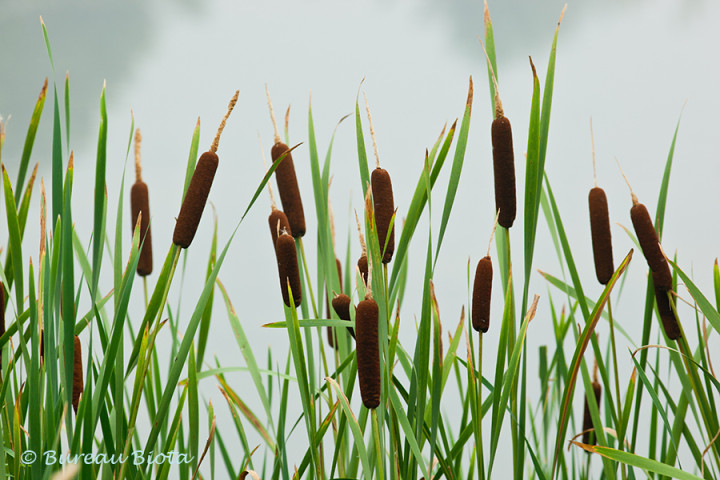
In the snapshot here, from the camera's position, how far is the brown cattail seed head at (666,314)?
0.80 metres

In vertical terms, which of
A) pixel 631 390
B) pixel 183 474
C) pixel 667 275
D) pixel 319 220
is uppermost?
pixel 319 220

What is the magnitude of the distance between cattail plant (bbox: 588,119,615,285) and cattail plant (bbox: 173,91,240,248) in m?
0.55

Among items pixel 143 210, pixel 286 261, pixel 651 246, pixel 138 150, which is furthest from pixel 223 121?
pixel 651 246

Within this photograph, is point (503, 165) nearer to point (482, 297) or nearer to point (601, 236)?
point (482, 297)

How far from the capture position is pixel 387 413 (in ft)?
2.21

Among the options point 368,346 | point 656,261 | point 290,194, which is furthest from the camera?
point 290,194

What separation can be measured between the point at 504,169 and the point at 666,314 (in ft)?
1.15

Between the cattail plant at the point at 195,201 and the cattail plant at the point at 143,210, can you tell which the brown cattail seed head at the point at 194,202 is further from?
the cattail plant at the point at 143,210

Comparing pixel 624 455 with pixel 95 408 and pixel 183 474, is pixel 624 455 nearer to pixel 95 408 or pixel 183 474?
pixel 95 408

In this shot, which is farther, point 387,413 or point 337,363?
point 337,363

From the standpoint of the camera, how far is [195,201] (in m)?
0.60

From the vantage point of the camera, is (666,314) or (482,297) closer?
(482,297)

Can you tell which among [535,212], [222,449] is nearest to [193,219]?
[535,212]

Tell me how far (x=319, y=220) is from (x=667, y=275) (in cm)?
47
